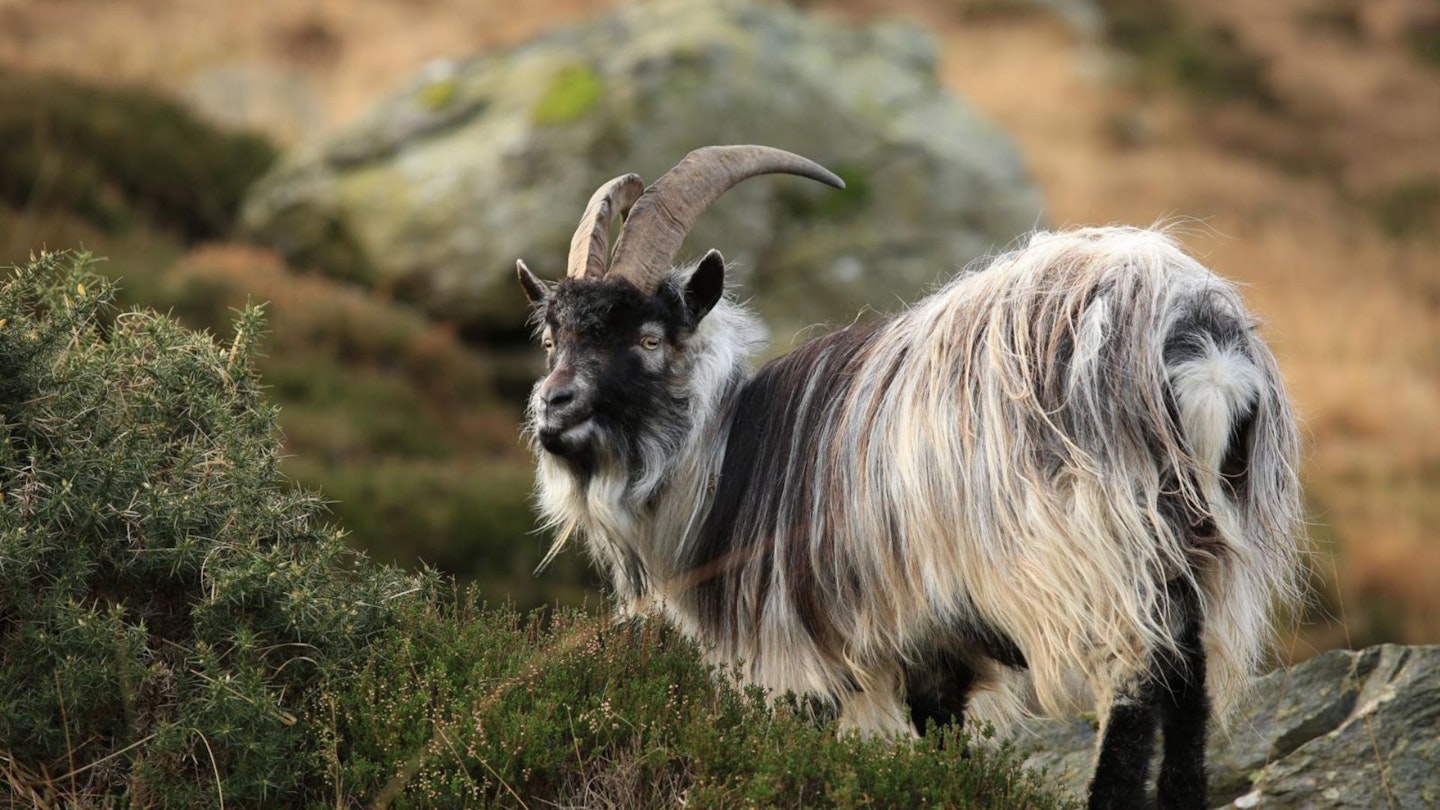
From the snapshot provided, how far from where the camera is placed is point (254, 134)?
20.5 metres

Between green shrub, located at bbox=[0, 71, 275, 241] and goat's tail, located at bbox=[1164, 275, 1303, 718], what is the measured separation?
14.2 metres

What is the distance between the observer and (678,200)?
6.55 meters

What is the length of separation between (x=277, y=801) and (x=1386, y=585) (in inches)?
664

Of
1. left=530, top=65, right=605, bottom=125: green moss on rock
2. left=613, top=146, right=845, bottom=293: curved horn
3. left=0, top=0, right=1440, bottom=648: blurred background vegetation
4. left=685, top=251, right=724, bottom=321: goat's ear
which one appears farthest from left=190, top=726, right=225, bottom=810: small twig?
left=530, top=65, right=605, bottom=125: green moss on rock

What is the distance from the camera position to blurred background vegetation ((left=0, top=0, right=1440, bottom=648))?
15039 mm

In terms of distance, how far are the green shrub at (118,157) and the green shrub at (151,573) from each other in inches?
474

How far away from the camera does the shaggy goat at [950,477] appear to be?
16.8 ft

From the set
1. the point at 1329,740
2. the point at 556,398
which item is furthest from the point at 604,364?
the point at 1329,740

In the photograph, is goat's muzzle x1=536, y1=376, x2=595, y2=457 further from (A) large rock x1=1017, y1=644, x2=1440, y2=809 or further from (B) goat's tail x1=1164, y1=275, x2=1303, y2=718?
(B) goat's tail x1=1164, y1=275, x2=1303, y2=718

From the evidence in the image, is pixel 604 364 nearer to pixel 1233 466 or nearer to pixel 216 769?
pixel 216 769

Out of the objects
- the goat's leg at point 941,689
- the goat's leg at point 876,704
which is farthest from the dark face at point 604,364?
the goat's leg at point 941,689

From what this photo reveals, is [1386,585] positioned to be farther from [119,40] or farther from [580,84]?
[119,40]

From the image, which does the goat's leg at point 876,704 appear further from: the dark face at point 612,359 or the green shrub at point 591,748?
the dark face at point 612,359

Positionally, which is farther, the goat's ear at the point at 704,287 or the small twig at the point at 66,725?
the goat's ear at the point at 704,287
